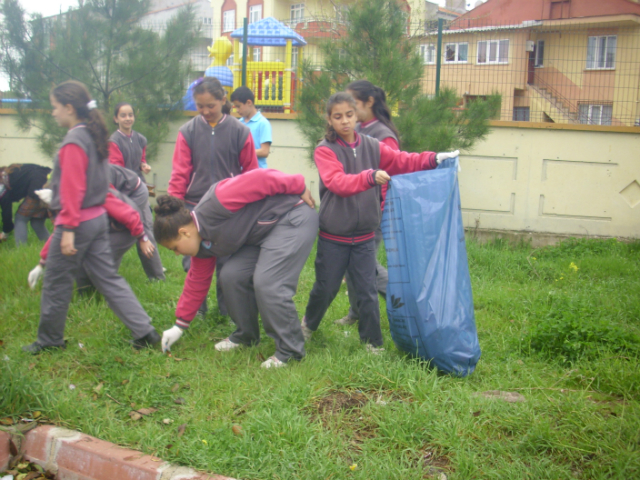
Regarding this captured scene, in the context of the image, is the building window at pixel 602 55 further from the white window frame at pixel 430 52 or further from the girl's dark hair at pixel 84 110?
the girl's dark hair at pixel 84 110

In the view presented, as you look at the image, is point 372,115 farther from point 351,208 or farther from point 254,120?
point 254,120

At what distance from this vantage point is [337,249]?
3363mm

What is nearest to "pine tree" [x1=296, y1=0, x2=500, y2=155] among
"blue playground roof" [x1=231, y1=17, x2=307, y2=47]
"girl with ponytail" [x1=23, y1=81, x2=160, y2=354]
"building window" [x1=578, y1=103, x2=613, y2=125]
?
"building window" [x1=578, y1=103, x2=613, y2=125]

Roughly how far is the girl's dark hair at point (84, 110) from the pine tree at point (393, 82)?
359 cm

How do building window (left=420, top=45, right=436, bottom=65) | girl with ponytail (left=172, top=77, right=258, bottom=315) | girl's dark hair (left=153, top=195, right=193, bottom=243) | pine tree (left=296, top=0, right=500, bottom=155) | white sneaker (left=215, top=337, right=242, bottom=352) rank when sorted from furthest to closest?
building window (left=420, top=45, right=436, bottom=65) < pine tree (left=296, top=0, right=500, bottom=155) < girl with ponytail (left=172, top=77, right=258, bottom=315) < white sneaker (left=215, top=337, right=242, bottom=352) < girl's dark hair (left=153, top=195, right=193, bottom=243)

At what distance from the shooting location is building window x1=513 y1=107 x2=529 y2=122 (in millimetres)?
7496

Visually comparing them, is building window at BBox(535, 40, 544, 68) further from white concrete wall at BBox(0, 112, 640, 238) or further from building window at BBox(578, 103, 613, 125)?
white concrete wall at BBox(0, 112, 640, 238)

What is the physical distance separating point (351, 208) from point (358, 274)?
Result: 42 cm

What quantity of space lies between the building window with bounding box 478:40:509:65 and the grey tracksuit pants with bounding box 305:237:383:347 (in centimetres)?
532

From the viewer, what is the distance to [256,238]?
3.29 metres

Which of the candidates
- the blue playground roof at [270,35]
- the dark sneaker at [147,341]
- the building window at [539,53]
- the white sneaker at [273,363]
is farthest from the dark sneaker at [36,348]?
the blue playground roof at [270,35]

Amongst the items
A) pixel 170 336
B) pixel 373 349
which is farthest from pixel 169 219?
pixel 373 349

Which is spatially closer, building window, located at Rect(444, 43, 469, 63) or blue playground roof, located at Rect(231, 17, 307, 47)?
building window, located at Rect(444, 43, 469, 63)

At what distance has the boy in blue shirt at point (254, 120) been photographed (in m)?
5.36
